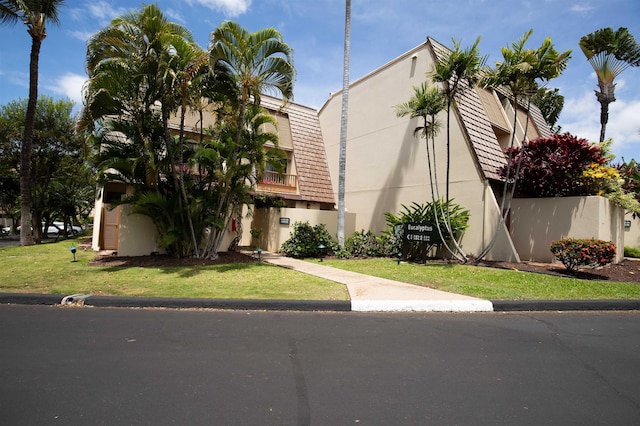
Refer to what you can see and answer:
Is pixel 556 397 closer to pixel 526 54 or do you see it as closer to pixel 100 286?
pixel 100 286

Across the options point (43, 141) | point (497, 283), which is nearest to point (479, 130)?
point (497, 283)

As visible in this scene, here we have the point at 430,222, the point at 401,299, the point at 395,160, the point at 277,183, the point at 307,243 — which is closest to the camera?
the point at 401,299

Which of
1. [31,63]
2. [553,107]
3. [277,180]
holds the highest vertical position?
[553,107]

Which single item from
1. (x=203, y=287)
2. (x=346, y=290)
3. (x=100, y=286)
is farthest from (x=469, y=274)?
(x=100, y=286)

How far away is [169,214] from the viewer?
11859 millimetres

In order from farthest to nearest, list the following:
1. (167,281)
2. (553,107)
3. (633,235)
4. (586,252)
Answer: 1. (553,107)
2. (633,235)
3. (586,252)
4. (167,281)

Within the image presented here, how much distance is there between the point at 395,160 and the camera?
675 inches

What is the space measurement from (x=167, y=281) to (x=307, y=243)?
6638 millimetres

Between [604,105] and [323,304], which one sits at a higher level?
[604,105]

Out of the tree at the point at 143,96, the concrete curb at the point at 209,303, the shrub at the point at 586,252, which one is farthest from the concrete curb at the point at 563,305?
the tree at the point at 143,96

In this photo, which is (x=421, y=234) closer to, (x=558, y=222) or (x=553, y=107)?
(x=558, y=222)

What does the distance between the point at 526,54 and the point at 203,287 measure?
1060 cm

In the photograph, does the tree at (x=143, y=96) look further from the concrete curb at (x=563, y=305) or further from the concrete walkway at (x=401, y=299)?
the concrete curb at (x=563, y=305)

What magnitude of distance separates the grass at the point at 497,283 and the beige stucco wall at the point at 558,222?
338 cm
